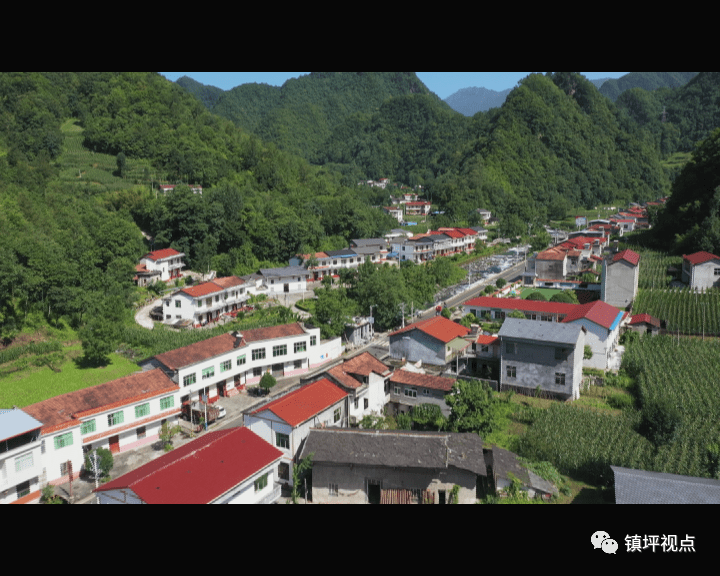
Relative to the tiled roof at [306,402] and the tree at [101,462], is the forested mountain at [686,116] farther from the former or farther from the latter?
the tree at [101,462]

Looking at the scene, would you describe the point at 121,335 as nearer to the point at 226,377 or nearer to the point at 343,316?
the point at 226,377

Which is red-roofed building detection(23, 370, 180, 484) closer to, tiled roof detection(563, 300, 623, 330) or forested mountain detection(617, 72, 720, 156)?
tiled roof detection(563, 300, 623, 330)

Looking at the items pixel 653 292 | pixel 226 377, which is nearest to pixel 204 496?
pixel 226 377

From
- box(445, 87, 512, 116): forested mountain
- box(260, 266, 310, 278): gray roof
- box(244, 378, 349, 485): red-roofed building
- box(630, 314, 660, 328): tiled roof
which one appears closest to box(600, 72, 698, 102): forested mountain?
box(445, 87, 512, 116): forested mountain

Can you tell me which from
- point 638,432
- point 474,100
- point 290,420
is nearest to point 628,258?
point 638,432

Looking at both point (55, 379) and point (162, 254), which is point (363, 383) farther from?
point (162, 254)
